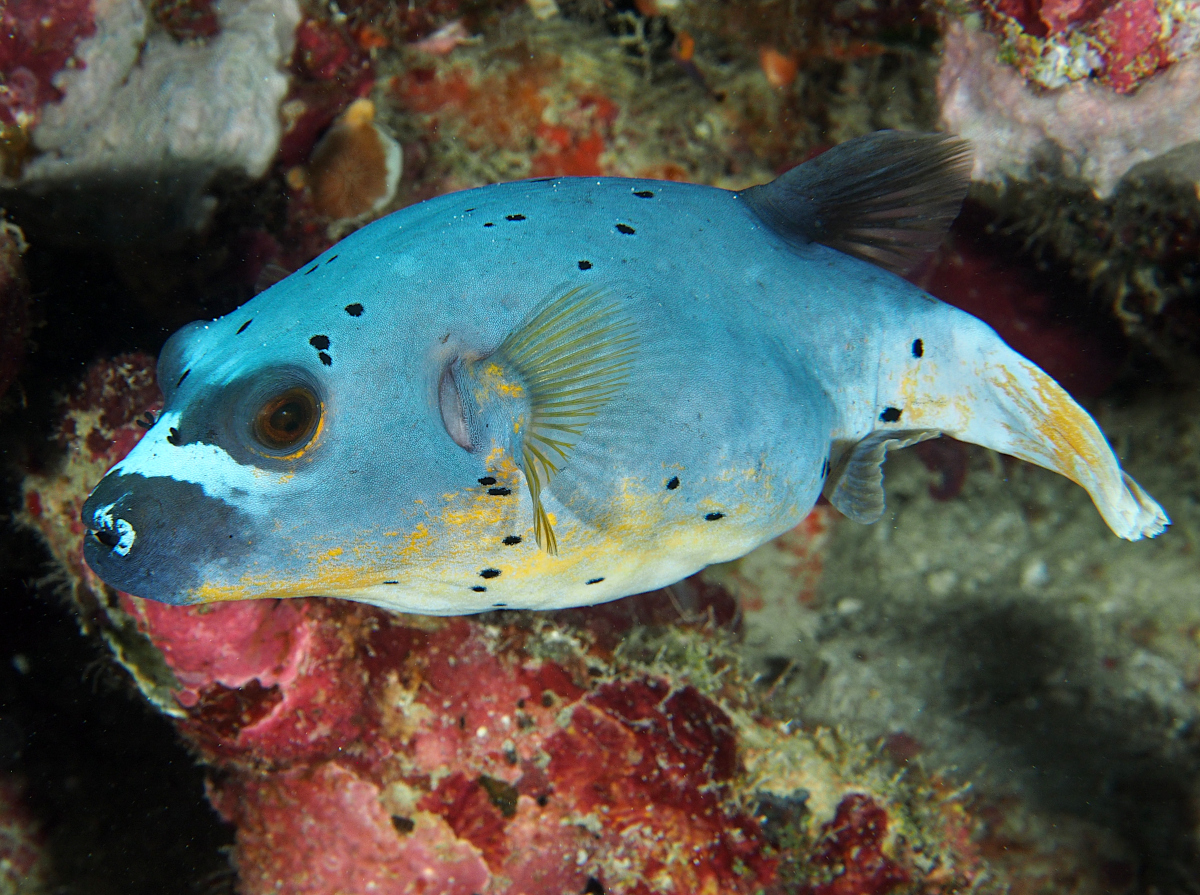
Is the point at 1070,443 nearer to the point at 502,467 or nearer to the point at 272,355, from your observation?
the point at 502,467

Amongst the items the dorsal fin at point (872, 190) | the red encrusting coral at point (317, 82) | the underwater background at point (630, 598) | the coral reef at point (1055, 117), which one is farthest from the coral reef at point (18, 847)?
the coral reef at point (1055, 117)

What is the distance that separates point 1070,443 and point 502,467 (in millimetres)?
2000

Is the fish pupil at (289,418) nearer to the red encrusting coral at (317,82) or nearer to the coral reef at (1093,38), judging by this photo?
the red encrusting coral at (317,82)

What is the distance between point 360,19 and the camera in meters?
3.46

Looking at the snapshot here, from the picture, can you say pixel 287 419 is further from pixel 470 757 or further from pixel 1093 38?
pixel 1093 38

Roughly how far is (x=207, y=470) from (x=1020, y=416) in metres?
2.63

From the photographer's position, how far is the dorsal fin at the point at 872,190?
2.33 m

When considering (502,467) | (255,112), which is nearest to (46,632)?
(255,112)

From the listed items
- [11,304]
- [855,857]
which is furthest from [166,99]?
[855,857]

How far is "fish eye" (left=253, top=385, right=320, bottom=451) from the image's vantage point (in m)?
1.60

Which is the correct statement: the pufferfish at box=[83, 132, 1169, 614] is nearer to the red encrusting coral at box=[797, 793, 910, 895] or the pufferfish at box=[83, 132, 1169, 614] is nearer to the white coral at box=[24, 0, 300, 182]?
the red encrusting coral at box=[797, 793, 910, 895]

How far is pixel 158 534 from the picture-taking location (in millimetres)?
1566

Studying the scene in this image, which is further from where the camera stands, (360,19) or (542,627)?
(360,19)

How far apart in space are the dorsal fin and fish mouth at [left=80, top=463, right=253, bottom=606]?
2012mm
